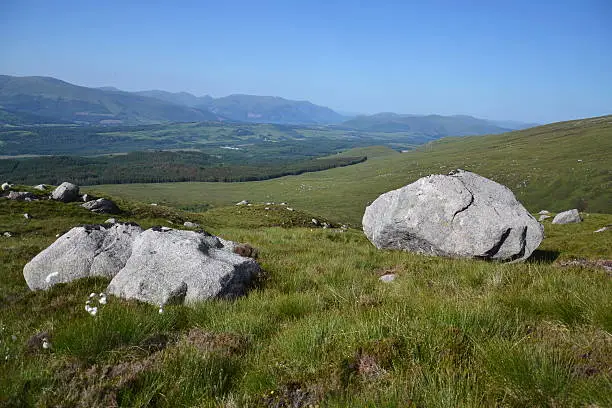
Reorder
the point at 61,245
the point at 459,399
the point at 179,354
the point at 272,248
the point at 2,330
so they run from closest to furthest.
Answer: the point at 459,399, the point at 179,354, the point at 2,330, the point at 61,245, the point at 272,248

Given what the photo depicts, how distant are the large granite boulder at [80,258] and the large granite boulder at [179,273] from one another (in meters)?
1.43

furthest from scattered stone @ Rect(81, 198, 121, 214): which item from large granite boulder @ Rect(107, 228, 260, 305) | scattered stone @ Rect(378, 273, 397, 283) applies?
scattered stone @ Rect(378, 273, 397, 283)

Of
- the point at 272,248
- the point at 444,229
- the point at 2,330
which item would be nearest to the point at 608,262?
the point at 444,229

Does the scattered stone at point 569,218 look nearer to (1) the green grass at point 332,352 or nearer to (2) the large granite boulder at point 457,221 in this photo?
(2) the large granite boulder at point 457,221

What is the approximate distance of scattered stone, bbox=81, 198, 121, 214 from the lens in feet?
181

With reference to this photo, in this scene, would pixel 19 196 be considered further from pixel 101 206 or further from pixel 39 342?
pixel 39 342

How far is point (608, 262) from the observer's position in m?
13.6

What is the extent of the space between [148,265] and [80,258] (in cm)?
335

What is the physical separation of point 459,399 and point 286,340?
8.26ft

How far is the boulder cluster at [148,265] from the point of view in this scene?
894cm

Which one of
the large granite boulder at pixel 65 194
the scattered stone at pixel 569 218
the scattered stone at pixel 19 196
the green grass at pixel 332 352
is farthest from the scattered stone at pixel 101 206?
the scattered stone at pixel 569 218

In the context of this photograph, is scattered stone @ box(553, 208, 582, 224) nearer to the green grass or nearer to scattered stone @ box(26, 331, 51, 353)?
the green grass

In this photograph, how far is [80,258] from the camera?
11398 mm

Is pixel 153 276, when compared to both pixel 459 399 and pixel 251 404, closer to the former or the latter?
pixel 251 404
